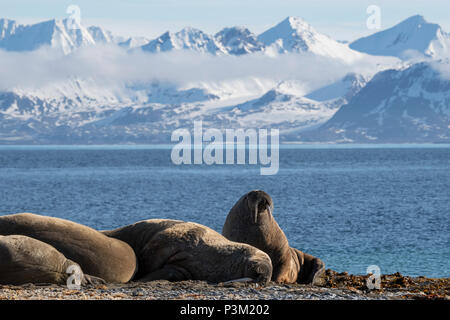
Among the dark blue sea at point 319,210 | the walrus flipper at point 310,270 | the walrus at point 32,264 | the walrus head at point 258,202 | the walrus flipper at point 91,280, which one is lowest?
the dark blue sea at point 319,210

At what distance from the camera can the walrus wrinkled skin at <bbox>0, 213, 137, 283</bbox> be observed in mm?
15062

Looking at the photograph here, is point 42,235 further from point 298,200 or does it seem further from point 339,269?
point 298,200

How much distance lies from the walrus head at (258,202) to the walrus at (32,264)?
3.86 m

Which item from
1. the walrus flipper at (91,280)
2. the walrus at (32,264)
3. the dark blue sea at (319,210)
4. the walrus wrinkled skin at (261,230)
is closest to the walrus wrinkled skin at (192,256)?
the walrus flipper at (91,280)

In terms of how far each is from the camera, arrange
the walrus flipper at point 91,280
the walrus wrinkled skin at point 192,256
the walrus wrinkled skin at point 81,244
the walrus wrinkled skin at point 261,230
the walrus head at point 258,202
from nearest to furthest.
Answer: the walrus flipper at point 91,280, the walrus wrinkled skin at point 81,244, the walrus wrinkled skin at point 192,256, the walrus head at point 258,202, the walrus wrinkled skin at point 261,230

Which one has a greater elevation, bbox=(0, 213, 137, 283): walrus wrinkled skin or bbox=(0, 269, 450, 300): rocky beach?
bbox=(0, 213, 137, 283): walrus wrinkled skin

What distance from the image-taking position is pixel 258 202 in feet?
54.5

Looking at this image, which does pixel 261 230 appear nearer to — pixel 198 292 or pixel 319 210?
pixel 198 292

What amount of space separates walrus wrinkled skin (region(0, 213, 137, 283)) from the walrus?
0.36 m

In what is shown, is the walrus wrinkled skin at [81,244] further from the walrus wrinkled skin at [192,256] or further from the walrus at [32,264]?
the walrus wrinkled skin at [192,256]

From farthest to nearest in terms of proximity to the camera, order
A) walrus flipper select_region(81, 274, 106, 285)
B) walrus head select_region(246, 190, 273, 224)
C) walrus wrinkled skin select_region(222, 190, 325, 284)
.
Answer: walrus wrinkled skin select_region(222, 190, 325, 284)
walrus head select_region(246, 190, 273, 224)
walrus flipper select_region(81, 274, 106, 285)

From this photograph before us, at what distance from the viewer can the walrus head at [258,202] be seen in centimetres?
1659

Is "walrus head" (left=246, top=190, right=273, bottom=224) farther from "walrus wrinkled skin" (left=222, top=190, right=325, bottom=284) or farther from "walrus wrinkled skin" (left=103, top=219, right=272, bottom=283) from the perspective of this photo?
"walrus wrinkled skin" (left=103, top=219, right=272, bottom=283)

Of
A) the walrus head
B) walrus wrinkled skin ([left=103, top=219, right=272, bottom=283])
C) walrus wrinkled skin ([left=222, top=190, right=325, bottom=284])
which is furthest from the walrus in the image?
the walrus head
